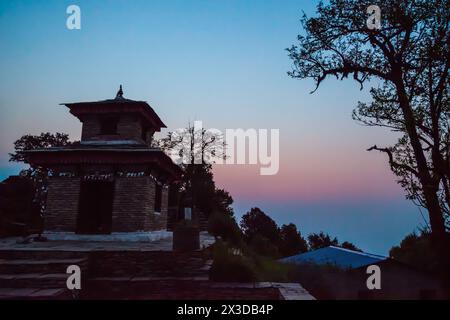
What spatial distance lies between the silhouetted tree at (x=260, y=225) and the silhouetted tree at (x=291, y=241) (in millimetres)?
861

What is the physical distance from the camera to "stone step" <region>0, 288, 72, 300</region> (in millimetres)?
5488

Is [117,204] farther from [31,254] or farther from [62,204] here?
[31,254]

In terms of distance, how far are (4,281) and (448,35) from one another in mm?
12917

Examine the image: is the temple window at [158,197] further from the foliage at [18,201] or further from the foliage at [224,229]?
the foliage at [18,201]

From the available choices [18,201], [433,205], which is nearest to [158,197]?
[433,205]

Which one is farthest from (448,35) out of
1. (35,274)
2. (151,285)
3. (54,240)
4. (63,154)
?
(54,240)

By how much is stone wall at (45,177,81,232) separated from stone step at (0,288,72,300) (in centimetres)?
659

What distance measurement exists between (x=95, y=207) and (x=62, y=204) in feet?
Result: 5.43

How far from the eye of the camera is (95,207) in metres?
14.2

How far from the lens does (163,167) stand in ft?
46.6

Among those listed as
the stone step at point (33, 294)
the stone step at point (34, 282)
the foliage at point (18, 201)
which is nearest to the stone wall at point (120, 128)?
the foliage at point (18, 201)

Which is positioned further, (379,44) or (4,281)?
(379,44)

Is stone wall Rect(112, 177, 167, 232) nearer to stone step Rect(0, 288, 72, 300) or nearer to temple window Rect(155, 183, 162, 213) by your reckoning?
temple window Rect(155, 183, 162, 213)
